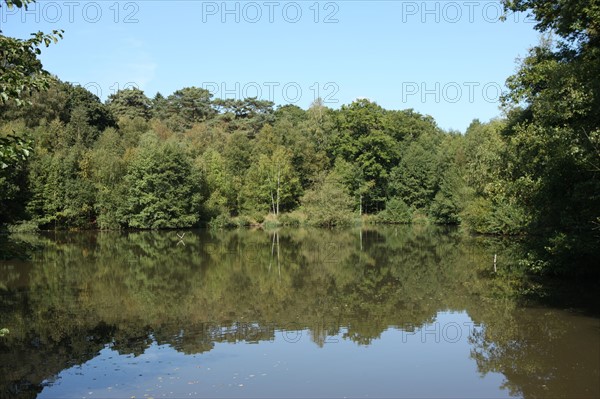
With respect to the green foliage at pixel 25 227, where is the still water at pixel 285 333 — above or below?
below

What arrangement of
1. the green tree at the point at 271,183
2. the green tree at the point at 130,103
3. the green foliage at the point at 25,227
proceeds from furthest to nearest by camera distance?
1. the green tree at the point at 130,103
2. the green tree at the point at 271,183
3. the green foliage at the point at 25,227

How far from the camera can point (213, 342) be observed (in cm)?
1392

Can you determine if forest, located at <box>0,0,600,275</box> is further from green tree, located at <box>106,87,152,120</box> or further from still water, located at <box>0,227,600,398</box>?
still water, located at <box>0,227,600,398</box>

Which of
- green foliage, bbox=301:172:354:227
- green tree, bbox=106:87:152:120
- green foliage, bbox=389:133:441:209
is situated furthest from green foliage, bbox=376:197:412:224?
green tree, bbox=106:87:152:120

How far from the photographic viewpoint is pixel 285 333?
14836mm

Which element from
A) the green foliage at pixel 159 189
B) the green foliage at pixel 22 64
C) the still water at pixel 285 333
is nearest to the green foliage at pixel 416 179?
the green foliage at pixel 159 189

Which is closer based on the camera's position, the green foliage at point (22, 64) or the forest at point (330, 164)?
the green foliage at point (22, 64)

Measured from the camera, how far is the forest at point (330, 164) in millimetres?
17672

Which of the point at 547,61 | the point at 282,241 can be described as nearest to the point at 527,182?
the point at 547,61

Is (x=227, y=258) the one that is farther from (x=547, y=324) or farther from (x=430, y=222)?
(x=430, y=222)

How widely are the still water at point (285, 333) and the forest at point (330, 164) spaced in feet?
12.8

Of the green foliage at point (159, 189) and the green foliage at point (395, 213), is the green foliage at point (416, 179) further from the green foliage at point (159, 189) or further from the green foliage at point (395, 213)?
the green foliage at point (159, 189)

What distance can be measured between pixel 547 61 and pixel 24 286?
23764mm

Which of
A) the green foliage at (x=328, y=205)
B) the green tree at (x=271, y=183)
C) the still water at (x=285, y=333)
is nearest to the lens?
Result: the still water at (x=285, y=333)
